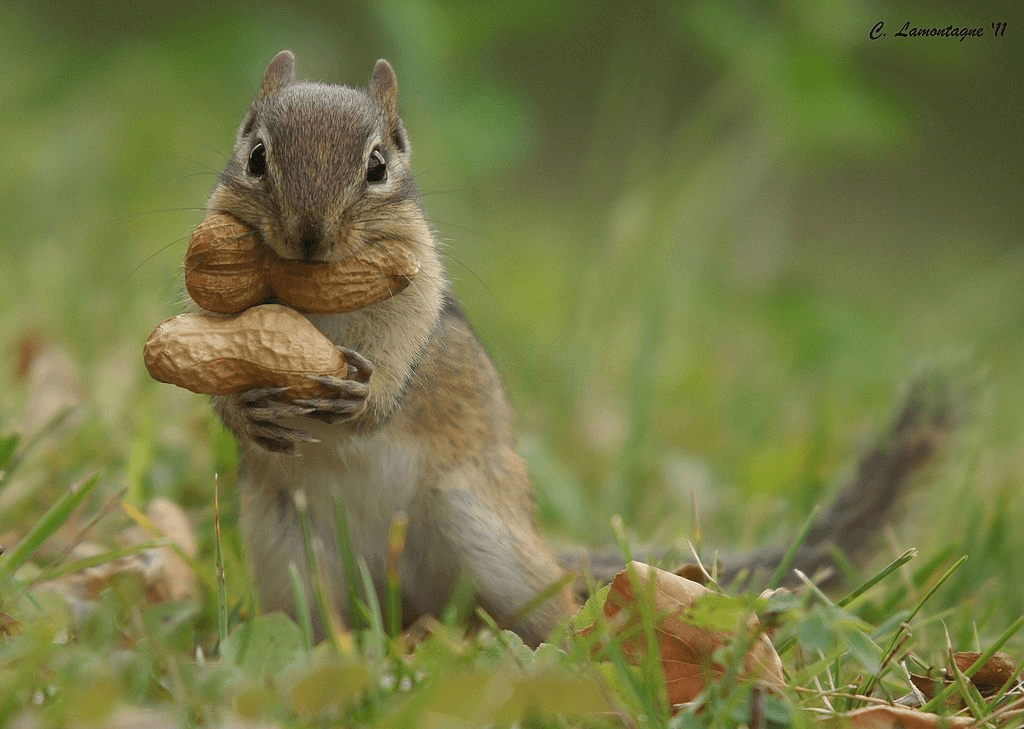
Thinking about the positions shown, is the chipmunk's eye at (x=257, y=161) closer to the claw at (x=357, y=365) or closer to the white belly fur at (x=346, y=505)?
the claw at (x=357, y=365)

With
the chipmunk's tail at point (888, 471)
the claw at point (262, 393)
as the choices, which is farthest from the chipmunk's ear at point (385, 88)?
the chipmunk's tail at point (888, 471)

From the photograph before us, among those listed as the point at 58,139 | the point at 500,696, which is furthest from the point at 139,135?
the point at 500,696

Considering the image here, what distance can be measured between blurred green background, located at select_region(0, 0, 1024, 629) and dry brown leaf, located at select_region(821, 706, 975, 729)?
0.95 m

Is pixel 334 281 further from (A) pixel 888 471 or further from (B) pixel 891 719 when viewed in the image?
(A) pixel 888 471

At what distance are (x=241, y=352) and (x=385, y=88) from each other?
73 cm

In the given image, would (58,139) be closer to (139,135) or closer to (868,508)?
(139,135)

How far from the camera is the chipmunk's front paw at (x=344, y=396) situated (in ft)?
7.32

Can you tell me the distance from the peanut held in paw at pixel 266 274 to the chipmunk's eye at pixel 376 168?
13 centimetres

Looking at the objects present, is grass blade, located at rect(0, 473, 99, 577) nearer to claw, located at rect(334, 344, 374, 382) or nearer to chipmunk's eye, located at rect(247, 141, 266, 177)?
claw, located at rect(334, 344, 374, 382)

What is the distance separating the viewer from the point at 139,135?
5723 millimetres

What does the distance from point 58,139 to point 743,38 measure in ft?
9.50

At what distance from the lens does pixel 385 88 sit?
8.61 ft

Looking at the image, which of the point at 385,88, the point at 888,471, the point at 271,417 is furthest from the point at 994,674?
the point at 385,88

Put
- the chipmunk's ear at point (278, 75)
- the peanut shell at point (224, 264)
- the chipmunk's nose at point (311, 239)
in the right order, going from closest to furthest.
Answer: the chipmunk's nose at point (311, 239) → the peanut shell at point (224, 264) → the chipmunk's ear at point (278, 75)
